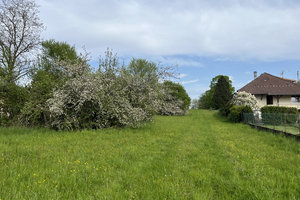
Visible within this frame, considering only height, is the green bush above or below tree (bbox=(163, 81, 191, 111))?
below

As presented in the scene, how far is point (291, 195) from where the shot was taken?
9.92ft

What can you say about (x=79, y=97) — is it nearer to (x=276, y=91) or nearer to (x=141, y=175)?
(x=141, y=175)

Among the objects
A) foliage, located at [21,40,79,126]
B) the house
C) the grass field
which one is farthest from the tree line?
the house

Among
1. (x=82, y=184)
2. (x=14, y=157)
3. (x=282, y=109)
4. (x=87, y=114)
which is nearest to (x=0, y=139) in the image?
(x=14, y=157)

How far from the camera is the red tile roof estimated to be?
26.2 m

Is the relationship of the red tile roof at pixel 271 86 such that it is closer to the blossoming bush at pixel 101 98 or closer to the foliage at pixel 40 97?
the blossoming bush at pixel 101 98

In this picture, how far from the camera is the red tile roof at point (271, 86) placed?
26172 mm

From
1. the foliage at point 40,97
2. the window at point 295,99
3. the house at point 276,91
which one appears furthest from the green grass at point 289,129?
the window at point 295,99

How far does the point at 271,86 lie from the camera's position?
91.0ft

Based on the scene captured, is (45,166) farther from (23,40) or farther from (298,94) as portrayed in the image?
(298,94)

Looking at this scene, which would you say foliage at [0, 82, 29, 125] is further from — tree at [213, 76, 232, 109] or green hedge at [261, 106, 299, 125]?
tree at [213, 76, 232, 109]

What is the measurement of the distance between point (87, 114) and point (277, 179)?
340 inches

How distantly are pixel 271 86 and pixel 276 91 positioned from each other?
1.48m

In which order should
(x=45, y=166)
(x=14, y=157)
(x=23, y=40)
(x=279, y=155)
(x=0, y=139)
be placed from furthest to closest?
(x=23, y=40)
(x=0, y=139)
(x=279, y=155)
(x=14, y=157)
(x=45, y=166)
